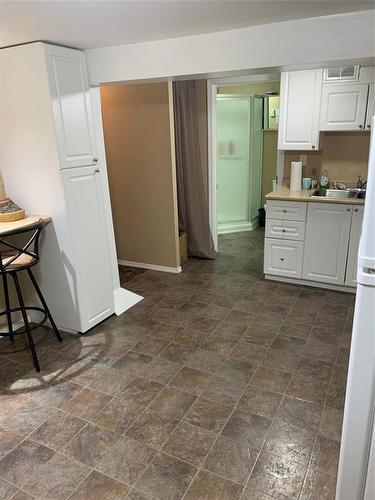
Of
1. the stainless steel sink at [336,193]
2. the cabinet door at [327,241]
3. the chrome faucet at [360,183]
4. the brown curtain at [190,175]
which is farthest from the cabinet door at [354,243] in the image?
the brown curtain at [190,175]

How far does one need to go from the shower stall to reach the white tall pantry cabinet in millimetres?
2830

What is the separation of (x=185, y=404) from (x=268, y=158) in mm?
4417

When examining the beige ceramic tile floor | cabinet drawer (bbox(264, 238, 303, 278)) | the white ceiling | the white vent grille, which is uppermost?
the white ceiling

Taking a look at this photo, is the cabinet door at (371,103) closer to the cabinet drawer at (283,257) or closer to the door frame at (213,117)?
the door frame at (213,117)

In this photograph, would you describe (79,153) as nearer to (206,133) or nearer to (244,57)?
(244,57)

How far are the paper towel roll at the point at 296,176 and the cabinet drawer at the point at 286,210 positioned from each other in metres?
0.41

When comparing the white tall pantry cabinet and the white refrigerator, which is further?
the white tall pantry cabinet

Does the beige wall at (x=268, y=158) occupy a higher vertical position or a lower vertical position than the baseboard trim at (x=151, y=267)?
higher

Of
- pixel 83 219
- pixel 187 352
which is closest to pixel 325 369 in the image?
pixel 187 352

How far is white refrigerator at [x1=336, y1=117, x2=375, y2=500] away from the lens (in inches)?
43.9

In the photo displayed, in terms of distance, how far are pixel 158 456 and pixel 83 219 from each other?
173 cm

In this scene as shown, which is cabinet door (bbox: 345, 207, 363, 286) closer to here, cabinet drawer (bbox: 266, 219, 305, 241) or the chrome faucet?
cabinet drawer (bbox: 266, 219, 305, 241)

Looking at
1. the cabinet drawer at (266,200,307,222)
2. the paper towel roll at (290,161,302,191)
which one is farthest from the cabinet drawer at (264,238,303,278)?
the paper towel roll at (290,161,302,191)

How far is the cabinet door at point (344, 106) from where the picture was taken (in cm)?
335
